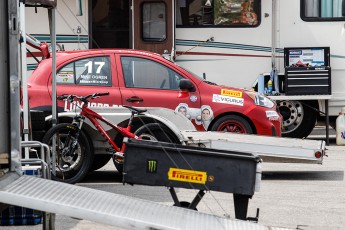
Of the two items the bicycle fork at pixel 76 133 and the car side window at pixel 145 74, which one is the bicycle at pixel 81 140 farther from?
the car side window at pixel 145 74

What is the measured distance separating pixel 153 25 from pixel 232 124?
12.8ft

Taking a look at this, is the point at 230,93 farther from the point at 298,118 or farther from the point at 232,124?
the point at 298,118

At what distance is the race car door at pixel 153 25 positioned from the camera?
1638 centimetres

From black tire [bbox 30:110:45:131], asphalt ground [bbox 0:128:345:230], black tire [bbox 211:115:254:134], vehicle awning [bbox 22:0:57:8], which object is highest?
vehicle awning [bbox 22:0:57:8]

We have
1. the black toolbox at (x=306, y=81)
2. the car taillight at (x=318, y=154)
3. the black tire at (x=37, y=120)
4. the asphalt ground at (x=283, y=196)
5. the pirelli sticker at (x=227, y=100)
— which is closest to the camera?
the asphalt ground at (x=283, y=196)

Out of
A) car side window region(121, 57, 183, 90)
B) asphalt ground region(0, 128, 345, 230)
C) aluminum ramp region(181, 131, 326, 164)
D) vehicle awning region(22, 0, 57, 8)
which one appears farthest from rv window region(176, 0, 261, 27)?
vehicle awning region(22, 0, 57, 8)

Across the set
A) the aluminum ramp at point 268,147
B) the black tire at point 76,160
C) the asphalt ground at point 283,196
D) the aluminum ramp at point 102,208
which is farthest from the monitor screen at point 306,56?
the aluminum ramp at point 102,208

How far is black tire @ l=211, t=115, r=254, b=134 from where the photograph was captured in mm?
13172

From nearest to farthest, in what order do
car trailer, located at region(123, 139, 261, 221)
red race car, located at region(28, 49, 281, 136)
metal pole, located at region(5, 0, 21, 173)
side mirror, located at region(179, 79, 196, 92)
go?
A: metal pole, located at region(5, 0, 21, 173) < car trailer, located at region(123, 139, 261, 221) < red race car, located at region(28, 49, 281, 136) < side mirror, located at region(179, 79, 196, 92)

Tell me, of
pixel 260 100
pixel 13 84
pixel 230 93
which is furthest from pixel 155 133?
pixel 13 84

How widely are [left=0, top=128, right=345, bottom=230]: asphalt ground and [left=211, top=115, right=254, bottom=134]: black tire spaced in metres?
0.68

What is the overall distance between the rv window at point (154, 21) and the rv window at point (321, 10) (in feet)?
8.30

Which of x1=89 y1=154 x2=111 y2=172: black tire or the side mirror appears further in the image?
the side mirror

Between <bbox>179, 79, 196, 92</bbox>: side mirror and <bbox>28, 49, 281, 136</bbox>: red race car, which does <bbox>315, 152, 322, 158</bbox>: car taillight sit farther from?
<bbox>179, 79, 196, 92</bbox>: side mirror
